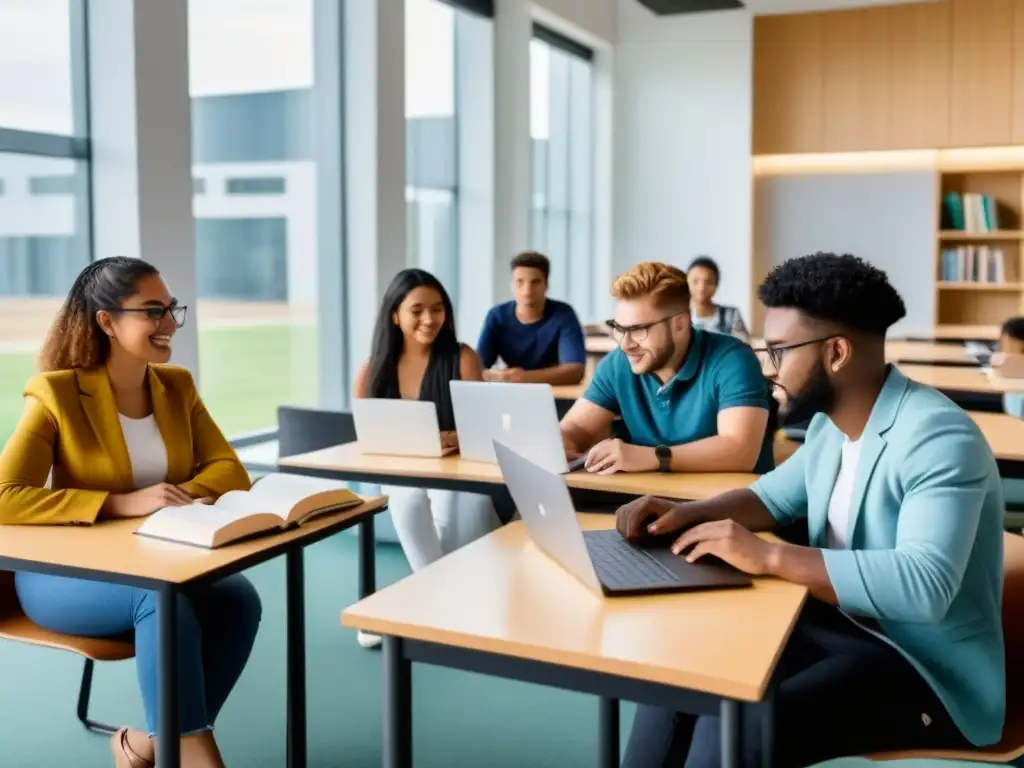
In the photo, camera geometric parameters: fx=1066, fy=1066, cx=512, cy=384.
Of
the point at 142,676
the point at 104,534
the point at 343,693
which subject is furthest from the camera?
the point at 343,693

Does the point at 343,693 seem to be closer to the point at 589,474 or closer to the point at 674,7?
the point at 589,474

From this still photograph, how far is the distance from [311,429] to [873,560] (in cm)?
249

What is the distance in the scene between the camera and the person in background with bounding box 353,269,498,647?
3.55m

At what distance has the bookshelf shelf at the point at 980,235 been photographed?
7.86 metres

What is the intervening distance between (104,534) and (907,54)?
755cm

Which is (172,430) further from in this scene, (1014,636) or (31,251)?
(31,251)

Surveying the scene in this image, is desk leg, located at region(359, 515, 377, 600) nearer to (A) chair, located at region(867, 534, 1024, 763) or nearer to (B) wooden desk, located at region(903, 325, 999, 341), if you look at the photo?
(A) chair, located at region(867, 534, 1024, 763)

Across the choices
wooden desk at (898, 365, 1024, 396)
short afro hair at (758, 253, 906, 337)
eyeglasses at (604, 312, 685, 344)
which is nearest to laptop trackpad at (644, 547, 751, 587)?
short afro hair at (758, 253, 906, 337)

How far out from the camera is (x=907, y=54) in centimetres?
804

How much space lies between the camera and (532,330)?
514 cm

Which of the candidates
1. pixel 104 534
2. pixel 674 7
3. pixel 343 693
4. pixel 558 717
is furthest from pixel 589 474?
pixel 674 7

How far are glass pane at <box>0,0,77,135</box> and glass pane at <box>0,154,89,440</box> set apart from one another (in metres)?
0.16

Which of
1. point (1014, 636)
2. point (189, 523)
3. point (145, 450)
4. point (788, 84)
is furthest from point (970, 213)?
point (189, 523)

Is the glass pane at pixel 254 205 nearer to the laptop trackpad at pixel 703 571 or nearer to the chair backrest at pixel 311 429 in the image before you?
the chair backrest at pixel 311 429
